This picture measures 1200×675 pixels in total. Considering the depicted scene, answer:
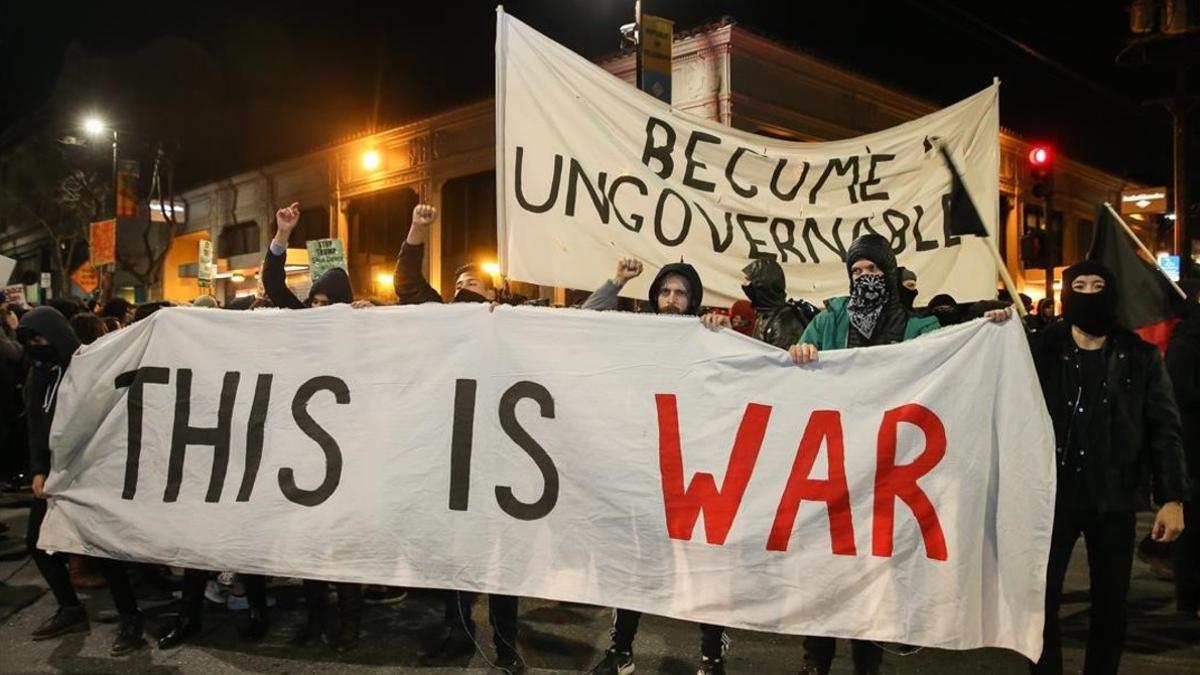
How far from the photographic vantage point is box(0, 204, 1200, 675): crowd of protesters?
319 cm

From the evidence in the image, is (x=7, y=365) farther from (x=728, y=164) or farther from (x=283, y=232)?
(x=728, y=164)

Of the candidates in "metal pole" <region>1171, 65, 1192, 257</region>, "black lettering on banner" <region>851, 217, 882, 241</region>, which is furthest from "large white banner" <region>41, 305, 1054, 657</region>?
"metal pole" <region>1171, 65, 1192, 257</region>

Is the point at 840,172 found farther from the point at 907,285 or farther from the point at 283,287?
the point at 283,287

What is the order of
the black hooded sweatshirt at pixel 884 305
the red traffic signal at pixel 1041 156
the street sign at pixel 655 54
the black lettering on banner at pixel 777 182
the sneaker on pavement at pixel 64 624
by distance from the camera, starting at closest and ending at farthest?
the black hooded sweatshirt at pixel 884 305, the sneaker on pavement at pixel 64 624, the black lettering on banner at pixel 777 182, the street sign at pixel 655 54, the red traffic signal at pixel 1041 156

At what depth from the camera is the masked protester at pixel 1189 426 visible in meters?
4.64

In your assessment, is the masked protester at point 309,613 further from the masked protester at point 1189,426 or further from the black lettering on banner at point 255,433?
the masked protester at point 1189,426

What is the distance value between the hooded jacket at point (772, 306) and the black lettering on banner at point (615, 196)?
2.04ft

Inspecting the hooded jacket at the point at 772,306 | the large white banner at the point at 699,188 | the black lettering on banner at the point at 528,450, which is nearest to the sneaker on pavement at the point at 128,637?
the black lettering on banner at the point at 528,450

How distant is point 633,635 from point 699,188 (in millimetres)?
2219

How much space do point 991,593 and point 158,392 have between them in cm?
374

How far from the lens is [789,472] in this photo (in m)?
3.28

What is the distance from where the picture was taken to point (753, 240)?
450 centimetres

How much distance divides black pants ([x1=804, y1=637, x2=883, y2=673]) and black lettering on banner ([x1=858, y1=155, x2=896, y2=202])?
7.93 ft

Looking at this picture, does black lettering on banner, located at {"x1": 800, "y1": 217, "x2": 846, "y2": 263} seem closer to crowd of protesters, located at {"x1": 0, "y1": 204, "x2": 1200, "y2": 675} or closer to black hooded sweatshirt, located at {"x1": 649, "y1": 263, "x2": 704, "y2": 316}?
crowd of protesters, located at {"x1": 0, "y1": 204, "x2": 1200, "y2": 675}
